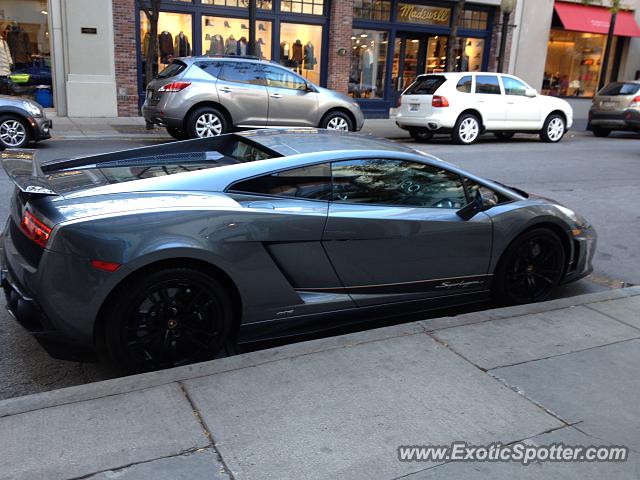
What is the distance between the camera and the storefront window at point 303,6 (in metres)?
19.3

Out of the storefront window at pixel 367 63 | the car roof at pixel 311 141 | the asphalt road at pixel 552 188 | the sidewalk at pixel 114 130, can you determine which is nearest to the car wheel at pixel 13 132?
the asphalt road at pixel 552 188

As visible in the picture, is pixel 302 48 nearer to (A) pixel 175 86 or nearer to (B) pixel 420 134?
(B) pixel 420 134

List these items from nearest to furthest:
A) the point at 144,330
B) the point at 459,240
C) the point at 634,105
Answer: the point at 144,330 < the point at 459,240 < the point at 634,105

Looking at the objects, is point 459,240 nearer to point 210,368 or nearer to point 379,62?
point 210,368

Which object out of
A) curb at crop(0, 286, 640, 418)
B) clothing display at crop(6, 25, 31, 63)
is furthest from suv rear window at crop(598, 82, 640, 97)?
clothing display at crop(6, 25, 31, 63)

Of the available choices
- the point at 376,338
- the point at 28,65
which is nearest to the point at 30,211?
the point at 376,338

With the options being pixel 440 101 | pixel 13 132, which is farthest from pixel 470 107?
pixel 13 132

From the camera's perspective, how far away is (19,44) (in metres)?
16.9

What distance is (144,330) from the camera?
355 cm

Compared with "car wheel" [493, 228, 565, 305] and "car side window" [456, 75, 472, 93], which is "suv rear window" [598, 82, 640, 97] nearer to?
"car side window" [456, 75, 472, 93]

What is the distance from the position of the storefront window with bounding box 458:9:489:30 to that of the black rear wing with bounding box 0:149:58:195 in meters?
20.7

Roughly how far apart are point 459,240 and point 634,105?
55.1ft

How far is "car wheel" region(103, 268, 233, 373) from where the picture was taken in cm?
345

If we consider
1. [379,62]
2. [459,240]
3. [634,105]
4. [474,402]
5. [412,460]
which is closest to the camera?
[412,460]
